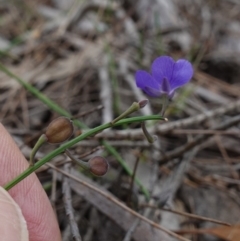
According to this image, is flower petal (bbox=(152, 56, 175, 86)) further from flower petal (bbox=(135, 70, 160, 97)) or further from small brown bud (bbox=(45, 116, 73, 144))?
small brown bud (bbox=(45, 116, 73, 144))

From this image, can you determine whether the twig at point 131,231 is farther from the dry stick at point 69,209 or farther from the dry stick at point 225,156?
the dry stick at point 225,156

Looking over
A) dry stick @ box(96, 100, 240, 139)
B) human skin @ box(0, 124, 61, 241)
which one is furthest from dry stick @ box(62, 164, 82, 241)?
dry stick @ box(96, 100, 240, 139)

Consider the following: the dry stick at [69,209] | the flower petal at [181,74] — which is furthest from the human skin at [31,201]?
the flower petal at [181,74]

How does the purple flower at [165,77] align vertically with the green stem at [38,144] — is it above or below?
below

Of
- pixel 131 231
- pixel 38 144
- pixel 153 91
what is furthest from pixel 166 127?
pixel 38 144

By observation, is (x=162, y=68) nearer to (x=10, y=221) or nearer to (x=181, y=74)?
(x=181, y=74)

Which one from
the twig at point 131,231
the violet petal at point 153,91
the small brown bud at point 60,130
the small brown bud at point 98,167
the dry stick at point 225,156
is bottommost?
the dry stick at point 225,156
